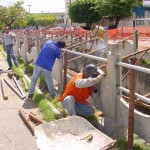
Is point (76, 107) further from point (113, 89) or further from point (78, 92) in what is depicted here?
point (113, 89)

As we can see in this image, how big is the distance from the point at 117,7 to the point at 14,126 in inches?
1391

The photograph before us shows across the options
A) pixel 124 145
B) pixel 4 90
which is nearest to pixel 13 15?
pixel 4 90

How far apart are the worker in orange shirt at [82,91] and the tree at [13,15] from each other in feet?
132

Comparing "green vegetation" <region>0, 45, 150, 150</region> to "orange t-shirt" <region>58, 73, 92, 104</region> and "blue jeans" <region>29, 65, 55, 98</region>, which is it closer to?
"blue jeans" <region>29, 65, 55, 98</region>

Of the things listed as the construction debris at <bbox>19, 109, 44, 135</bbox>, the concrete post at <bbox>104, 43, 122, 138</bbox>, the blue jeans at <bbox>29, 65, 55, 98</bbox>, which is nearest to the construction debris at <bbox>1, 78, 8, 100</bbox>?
the blue jeans at <bbox>29, 65, 55, 98</bbox>

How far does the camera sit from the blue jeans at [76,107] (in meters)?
6.23

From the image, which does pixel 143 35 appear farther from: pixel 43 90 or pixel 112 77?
pixel 112 77

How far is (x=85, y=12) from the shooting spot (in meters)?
50.1

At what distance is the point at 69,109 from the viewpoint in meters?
6.25

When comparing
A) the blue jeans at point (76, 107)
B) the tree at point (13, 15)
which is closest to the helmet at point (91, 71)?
the blue jeans at point (76, 107)

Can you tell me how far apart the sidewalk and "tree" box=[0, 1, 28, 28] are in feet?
124

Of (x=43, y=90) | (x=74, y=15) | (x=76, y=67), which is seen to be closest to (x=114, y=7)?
(x=74, y=15)

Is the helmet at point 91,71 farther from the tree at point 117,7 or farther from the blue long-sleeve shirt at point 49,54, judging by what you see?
the tree at point 117,7

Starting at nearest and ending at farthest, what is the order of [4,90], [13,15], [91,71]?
[91,71]
[4,90]
[13,15]
